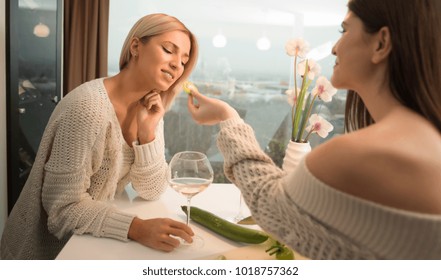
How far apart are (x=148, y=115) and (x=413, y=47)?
843 mm

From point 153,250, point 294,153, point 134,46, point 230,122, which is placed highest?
point 134,46

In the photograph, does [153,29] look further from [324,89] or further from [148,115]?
[324,89]

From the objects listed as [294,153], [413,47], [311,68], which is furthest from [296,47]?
[413,47]

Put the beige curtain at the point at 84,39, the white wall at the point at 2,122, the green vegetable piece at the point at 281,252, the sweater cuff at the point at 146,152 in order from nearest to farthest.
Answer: the green vegetable piece at the point at 281,252 → the sweater cuff at the point at 146,152 → the white wall at the point at 2,122 → the beige curtain at the point at 84,39

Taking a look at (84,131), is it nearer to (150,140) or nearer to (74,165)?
(74,165)

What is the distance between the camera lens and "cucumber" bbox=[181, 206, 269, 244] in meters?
0.86

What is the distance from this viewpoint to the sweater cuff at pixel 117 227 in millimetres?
876

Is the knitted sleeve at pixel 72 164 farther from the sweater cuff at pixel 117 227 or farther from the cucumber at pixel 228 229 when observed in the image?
the cucumber at pixel 228 229

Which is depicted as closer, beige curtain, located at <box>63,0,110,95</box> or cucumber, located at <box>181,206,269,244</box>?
cucumber, located at <box>181,206,269,244</box>

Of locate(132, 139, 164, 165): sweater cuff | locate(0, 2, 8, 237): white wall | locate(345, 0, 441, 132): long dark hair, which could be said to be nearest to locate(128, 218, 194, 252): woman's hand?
locate(132, 139, 164, 165): sweater cuff

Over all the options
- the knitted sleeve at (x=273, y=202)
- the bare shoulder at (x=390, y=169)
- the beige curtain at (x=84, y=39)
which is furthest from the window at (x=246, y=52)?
the bare shoulder at (x=390, y=169)

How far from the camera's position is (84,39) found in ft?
8.01

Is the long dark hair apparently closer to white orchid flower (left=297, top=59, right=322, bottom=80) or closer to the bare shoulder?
the bare shoulder

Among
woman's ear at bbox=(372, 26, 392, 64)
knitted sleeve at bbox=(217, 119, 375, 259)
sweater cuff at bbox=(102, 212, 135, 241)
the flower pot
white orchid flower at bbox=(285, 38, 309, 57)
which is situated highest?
woman's ear at bbox=(372, 26, 392, 64)
